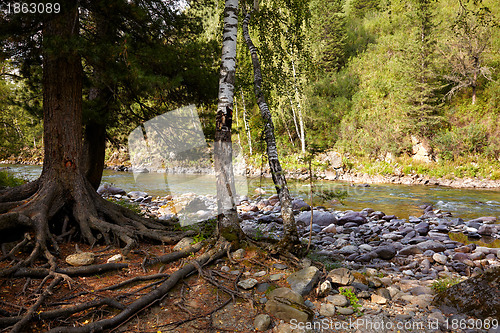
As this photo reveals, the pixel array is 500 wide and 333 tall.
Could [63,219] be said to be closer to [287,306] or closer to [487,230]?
[287,306]

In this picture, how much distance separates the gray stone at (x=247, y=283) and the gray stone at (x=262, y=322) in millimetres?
574

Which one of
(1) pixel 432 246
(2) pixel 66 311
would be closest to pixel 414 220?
(1) pixel 432 246

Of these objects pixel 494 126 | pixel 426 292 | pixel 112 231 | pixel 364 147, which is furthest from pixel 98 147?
pixel 494 126

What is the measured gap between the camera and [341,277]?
3.64 meters

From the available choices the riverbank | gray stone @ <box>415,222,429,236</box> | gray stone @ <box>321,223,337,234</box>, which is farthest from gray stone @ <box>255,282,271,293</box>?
the riverbank

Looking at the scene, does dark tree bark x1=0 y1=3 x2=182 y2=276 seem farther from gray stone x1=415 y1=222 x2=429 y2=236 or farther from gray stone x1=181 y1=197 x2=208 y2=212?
gray stone x1=415 y1=222 x2=429 y2=236

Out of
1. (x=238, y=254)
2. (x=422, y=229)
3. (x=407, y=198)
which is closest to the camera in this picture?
(x=238, y=254)

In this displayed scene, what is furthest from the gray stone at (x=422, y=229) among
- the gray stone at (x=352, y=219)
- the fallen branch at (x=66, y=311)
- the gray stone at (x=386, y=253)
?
the fallen branch at (x=66, y=311)

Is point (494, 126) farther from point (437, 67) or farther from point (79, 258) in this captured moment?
point (79, 258)

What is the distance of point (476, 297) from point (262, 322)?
2.47 meters

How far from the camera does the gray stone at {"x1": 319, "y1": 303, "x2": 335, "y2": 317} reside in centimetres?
304

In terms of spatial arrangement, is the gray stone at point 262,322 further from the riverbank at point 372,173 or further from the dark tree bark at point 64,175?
the riverbank at point 372,173

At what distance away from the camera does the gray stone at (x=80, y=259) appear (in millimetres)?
3699

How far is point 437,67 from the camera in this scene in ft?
63.7
